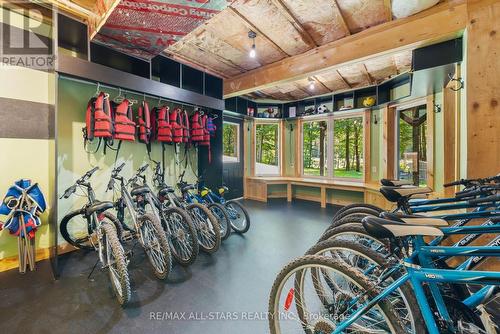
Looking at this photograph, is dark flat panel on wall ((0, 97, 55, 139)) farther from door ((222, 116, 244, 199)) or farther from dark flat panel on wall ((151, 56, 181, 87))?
door ((222, 116, 244, 199))

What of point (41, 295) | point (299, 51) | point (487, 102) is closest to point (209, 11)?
point (299, 51)

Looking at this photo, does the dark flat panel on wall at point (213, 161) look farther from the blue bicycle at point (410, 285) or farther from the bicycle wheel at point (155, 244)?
the blue bicycle at point (410, 285)

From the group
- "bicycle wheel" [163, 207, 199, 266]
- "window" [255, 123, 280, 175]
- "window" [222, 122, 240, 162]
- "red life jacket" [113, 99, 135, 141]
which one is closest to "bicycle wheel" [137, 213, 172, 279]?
"bicycle wheel" [163, 207, 199, 266]

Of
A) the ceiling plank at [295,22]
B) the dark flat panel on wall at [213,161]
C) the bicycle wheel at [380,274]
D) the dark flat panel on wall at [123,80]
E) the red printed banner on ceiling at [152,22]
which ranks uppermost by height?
the ceiling plank at [295,22]

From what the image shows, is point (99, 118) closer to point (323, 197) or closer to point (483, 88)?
point (483, 88)

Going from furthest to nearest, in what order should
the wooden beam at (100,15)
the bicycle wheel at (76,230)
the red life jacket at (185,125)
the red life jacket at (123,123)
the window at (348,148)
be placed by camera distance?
the window at (348,148)
the red life jacket at (185,125)
the red life jacket at (123,123)
the bicycle wheel at (76,230)
the wooden beam at (100,15)

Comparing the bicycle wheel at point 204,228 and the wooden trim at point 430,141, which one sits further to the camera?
the wooden trim at point 430,141

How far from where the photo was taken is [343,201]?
5043 mm

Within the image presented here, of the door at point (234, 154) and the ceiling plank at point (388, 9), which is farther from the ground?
the ceiling plank at point (388, 9)

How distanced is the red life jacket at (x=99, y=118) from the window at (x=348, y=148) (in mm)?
4716

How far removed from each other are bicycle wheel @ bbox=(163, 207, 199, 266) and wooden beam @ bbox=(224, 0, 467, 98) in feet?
7.70

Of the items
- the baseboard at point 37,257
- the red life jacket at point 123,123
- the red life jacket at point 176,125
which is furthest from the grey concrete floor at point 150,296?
the red life jacket at point 176,125

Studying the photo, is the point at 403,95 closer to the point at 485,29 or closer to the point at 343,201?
the point at 485,29

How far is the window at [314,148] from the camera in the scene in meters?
5.55
